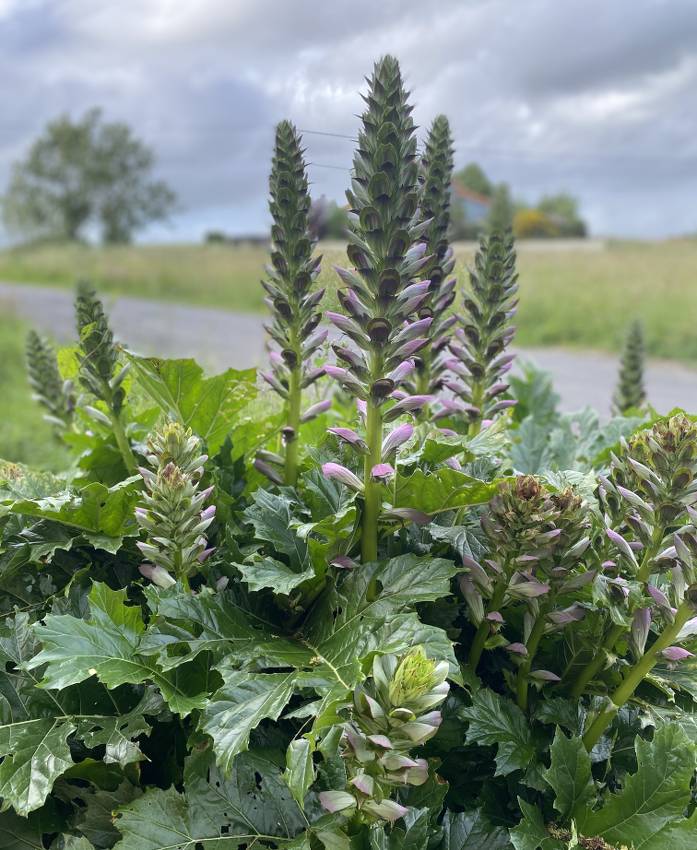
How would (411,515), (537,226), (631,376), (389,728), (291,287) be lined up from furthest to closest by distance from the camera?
(537,226), (631,376), (291,287), (411,515), (389,728)

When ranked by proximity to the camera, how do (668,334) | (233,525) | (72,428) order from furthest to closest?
(668,334) → (72,428) → (233,525)

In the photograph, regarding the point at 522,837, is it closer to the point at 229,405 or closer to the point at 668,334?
the point at 229,405

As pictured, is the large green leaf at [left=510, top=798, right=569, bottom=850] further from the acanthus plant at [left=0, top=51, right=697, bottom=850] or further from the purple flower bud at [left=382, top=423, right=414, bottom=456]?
the purple flower bud at [left=382, top=423, right=414, bottom=456]

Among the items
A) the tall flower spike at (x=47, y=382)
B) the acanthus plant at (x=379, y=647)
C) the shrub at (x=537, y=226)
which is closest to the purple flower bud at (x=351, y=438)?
the acanthus plant at (x=379, y=647)

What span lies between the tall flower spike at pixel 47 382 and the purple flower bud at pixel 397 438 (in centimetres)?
173

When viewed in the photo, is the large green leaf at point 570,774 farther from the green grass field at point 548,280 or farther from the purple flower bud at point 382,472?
the green grass field at point 548,280

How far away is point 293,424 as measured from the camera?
1892 millimetres

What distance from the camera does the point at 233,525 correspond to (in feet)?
5.77

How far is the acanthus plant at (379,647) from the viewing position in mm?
1286

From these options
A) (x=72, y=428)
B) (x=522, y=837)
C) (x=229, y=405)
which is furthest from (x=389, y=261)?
(x=72, y=428)

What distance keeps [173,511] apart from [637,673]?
3.04 feet

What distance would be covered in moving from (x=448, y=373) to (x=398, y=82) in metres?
0.90

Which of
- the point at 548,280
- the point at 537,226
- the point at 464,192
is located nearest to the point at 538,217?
the point at 537,226

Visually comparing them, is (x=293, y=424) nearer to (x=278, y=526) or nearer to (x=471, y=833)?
(x=278, y=526)
